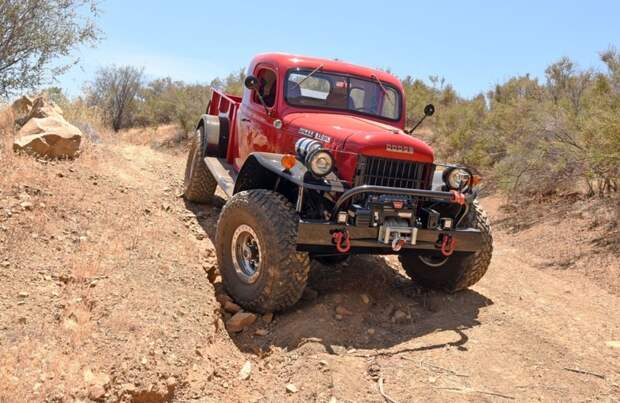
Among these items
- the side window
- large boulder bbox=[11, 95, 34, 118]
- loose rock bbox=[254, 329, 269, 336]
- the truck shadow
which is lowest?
loose rock bbox=[254, 329, 269, 336]

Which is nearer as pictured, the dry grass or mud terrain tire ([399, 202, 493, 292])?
mud terrain tire ([399, 202, 493, 292])

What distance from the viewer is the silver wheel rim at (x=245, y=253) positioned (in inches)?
191

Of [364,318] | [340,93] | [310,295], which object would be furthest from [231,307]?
[340,93]

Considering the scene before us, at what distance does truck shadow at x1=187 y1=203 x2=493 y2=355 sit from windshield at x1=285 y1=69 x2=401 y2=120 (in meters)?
1.65

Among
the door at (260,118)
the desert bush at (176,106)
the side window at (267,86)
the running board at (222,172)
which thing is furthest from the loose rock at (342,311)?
the desert bush at (176,106)

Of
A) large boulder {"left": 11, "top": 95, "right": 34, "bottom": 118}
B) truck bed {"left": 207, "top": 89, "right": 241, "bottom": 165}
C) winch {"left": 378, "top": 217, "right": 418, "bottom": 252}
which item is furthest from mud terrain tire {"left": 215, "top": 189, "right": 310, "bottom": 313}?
large boulder {"left": 11, "top": 95, "right": 34, "bottom": 118}

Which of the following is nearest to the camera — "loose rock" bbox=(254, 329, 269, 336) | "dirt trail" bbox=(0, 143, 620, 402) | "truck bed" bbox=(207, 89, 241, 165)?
"dirt trail" bbox=(0, 143, 620, 402)

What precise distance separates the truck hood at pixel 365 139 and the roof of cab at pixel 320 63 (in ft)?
2.81

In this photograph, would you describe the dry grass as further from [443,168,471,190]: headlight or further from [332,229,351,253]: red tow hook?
[332,229,351,253]: red tow hook

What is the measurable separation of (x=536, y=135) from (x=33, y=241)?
9.13 m

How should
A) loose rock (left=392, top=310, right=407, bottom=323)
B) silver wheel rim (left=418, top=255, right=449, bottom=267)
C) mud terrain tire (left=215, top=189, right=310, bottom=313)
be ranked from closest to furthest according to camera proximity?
1. mud terrain tire (left=215, top=189, right=310, bottom=313)
2. loose rock (left=392, top=310, right=407, bottom=323)
3. silver wheel rim (left=418, top=255, right=449, bottom=267)

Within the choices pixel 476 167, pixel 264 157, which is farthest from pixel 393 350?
pixel 476 167

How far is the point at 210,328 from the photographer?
14.8 ft

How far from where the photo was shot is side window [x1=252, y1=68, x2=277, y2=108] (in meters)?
6.09
